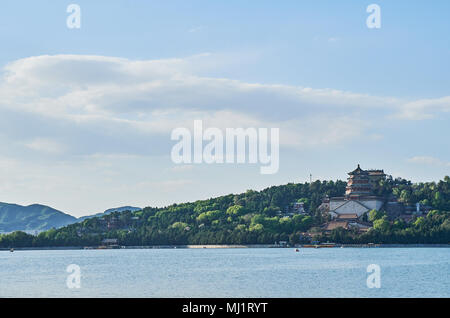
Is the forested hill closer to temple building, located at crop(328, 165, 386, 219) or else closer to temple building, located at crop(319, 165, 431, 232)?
temple building, located at crop(319, 165, 431, 232)

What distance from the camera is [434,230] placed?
464ft

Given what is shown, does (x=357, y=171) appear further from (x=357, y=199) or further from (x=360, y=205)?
(x=360, y=205)

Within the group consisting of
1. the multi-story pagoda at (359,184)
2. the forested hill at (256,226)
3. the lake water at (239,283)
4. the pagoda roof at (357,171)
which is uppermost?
the pagoda roof at (357,171)

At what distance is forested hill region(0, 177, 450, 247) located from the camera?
14650 centimetres

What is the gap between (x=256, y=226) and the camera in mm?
163000

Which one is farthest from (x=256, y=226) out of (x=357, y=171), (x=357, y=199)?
(x=357, y=171)

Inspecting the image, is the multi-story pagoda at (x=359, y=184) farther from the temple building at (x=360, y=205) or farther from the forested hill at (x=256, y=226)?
the forested hill at (x=256, y=226)

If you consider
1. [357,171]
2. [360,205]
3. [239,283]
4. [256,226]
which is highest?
[357,171]

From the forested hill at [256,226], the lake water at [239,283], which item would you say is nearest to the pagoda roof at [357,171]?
the forested hill at [256,226]

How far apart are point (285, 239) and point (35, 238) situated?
57810 millimetres

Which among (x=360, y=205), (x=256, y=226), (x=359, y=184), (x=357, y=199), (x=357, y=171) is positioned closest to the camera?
(x=256, y=226)

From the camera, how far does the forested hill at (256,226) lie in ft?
481

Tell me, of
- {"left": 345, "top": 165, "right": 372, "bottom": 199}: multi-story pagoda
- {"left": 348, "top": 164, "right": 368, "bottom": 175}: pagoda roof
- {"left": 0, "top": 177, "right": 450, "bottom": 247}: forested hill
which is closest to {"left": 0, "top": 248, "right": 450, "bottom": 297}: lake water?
{"left": 0, "top": 177, "right": 450, "bottom": 247}: forested hill
